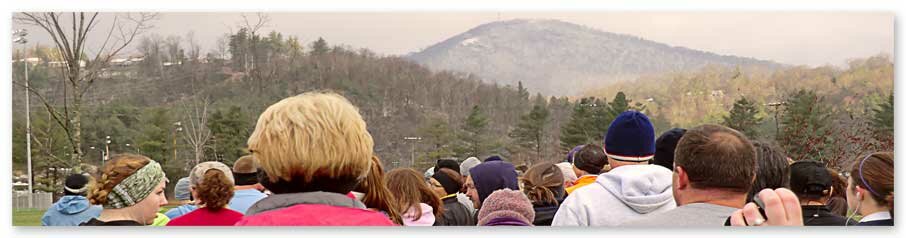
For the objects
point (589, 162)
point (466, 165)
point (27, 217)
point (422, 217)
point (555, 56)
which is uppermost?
point (555, 56)

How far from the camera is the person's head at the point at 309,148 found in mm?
2078

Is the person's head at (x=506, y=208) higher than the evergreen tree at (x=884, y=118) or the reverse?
the reverse

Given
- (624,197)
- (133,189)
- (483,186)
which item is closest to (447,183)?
(483,186)

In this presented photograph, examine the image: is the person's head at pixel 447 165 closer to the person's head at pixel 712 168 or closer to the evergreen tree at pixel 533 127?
the evergreen tree at pixel 533 127

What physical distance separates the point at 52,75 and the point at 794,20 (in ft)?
13.7

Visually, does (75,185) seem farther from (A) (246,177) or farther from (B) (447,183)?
(B) (447,183)

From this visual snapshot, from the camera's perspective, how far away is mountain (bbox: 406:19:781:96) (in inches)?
219

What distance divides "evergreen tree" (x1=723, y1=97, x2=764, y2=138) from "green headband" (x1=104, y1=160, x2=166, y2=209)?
343 cm

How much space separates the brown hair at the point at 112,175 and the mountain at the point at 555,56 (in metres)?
2.29

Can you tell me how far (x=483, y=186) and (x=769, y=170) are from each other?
1.65m

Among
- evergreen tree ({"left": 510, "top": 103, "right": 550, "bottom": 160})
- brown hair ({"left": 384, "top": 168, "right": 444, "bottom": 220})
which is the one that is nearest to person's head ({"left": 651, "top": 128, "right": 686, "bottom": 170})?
brown hair ({"left": 384, "top": 168, "right": 444, "bottom": 220})

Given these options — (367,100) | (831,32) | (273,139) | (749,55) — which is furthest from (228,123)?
(273,139)

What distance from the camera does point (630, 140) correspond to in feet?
13.0

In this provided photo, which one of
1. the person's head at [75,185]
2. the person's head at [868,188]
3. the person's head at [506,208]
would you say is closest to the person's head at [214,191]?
the person's head at [506,208]
